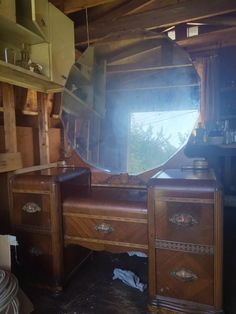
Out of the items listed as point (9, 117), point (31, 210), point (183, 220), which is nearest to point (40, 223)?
point (31, 210)

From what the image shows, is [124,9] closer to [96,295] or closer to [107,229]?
[107,229]

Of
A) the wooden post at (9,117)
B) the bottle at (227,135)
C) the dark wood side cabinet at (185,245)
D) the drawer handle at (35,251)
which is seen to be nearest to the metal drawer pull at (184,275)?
the dark wood side cabinet at (185,245)

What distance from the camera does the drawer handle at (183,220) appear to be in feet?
3.40

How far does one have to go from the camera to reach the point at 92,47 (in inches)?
66.2

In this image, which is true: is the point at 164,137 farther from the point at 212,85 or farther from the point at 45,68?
the point at 212,85

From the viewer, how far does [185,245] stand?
1066mm

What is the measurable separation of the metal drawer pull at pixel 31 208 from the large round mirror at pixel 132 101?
21.4 inches

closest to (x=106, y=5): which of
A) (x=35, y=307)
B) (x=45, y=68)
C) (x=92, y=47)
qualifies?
(x=92, y=47)

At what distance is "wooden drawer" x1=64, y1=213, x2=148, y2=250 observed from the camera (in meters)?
1.15

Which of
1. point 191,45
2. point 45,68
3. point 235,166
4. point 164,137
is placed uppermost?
point 191,45

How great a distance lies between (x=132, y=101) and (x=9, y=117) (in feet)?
2.47

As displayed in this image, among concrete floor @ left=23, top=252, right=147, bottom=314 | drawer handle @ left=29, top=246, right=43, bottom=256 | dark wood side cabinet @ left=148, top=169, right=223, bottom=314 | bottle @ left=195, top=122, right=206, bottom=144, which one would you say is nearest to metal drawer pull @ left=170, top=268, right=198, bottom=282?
dark wood side cabinet @ left=148, top=169, right=223, bottom=314

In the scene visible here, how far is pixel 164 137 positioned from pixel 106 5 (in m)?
1.13

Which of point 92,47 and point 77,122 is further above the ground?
point 92,47
